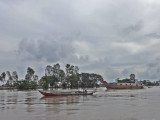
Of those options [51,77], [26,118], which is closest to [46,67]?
[51,77]

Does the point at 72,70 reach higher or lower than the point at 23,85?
higher

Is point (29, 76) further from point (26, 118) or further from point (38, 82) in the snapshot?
point (26, 118)

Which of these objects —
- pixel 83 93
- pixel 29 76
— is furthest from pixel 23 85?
pixel 83 93

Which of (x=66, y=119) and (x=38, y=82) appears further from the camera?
(x=38, y=82)

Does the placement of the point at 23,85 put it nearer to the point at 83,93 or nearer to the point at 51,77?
the point at 51,77

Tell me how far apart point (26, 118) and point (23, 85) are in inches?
4934

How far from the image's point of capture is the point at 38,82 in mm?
157875

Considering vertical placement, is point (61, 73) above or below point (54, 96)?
above

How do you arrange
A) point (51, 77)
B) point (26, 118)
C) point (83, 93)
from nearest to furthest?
point (26, 118) → point (83, 93) → point (51, 77)

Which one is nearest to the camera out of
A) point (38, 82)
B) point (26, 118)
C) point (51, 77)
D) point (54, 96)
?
point (26, 118)

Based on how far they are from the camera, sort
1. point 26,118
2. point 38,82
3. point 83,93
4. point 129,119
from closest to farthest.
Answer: point 129,119 < point 26,118 < point 83,93 < point 38,82

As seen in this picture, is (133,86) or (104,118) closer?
(104,118)

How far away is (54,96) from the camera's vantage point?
6012 cm

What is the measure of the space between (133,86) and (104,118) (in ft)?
410
